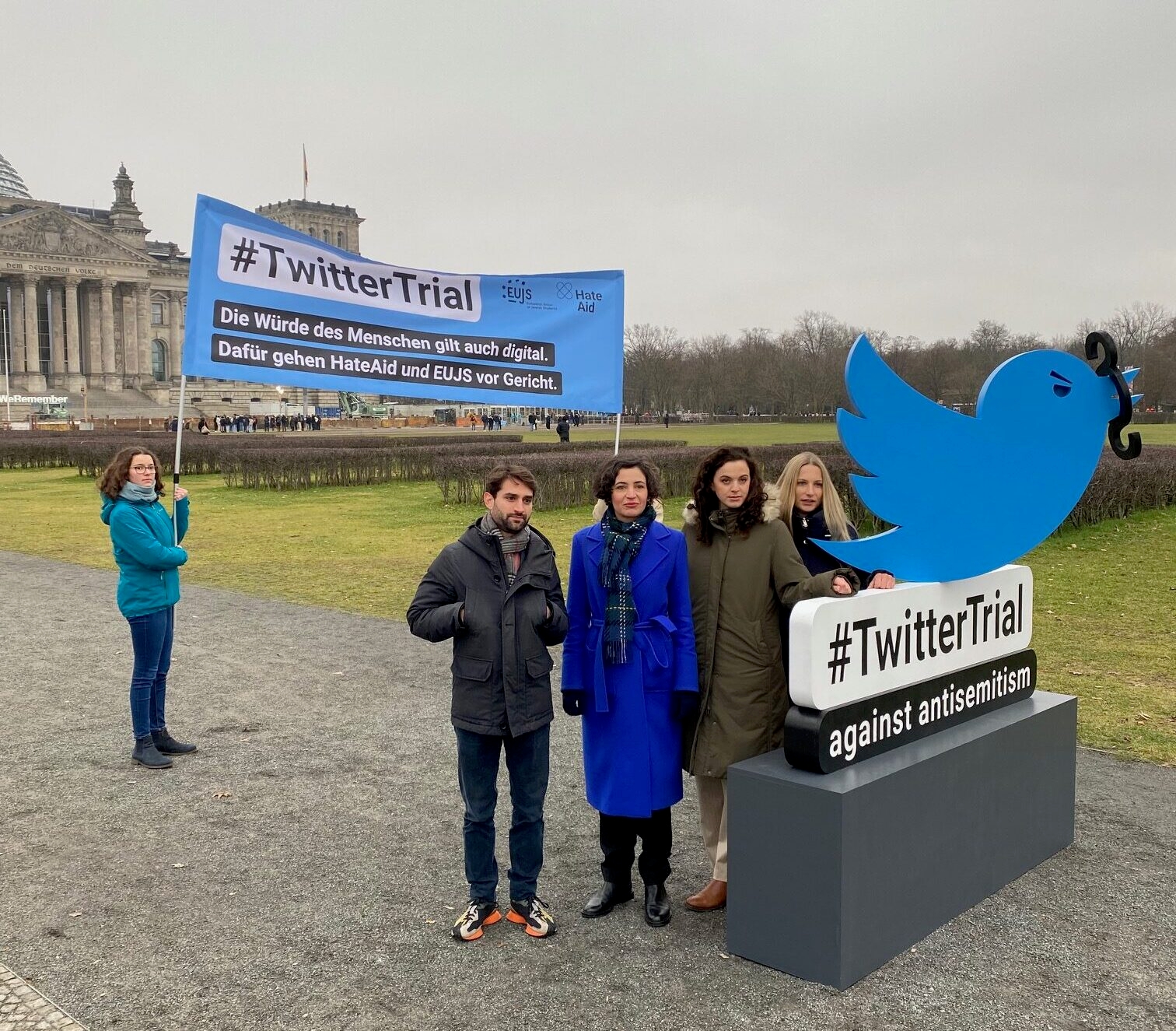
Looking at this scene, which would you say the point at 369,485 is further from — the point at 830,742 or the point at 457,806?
the point at 830,742

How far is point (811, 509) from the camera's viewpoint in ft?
15.3

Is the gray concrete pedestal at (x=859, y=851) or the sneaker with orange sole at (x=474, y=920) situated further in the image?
the sneaker with orange sole at (x=474, y=920)

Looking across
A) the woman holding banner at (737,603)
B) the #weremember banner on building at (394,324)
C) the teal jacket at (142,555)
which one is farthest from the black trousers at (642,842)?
the teal jacket at (142,555)

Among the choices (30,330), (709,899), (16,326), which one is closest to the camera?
(709,899)

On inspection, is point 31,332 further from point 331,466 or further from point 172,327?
point 331,466

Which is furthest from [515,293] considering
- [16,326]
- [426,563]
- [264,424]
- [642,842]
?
[16,326]

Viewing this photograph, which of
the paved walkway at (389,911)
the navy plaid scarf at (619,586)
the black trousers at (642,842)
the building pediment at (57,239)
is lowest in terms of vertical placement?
the paved walkway at (389,911)

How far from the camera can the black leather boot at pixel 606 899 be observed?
4348 millimetres

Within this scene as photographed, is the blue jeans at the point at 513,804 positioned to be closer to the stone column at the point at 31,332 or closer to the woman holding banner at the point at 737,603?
the woman holding banner at the point at 737,603

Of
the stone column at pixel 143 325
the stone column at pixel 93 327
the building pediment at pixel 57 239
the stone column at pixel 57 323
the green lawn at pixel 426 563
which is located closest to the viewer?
the green lawn at pixel 426 563

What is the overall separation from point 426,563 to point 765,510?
10998 mm

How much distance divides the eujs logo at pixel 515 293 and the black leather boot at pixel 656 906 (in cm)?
388

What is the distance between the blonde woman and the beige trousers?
1001mm

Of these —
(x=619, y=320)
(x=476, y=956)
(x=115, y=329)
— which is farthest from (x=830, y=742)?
(x=115, y=329)
